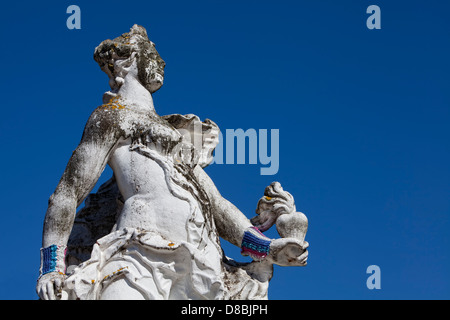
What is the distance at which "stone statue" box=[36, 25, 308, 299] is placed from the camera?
7.91 m

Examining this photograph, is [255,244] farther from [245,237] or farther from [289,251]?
[289,251]

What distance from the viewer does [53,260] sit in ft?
26.2

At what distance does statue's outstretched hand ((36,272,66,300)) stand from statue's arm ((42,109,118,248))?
1.28 feet

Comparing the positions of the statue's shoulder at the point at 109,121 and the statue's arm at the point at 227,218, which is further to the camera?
the statue's arm at the point at 227,218

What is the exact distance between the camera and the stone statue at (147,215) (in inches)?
312

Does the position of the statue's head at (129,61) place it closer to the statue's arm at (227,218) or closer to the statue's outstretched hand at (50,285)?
the statue's arm at (227,218)

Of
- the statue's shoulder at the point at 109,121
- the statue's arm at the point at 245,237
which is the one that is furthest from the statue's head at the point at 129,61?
the statue's arm at the point at 245,237

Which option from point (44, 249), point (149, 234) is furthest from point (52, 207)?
point (149, 234)

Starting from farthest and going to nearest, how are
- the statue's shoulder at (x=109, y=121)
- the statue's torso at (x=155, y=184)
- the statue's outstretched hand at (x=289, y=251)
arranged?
the statue's outstretched hand at (x=289, y=251) < the statue's shoulder at (x=109, y=121) < the statue's torso at (x=155, y=184)

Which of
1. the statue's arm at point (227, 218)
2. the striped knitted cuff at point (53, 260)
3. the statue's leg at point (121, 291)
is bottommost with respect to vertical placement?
the statue's leg at point (121, 291)

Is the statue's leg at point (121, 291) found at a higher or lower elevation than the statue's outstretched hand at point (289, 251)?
lower

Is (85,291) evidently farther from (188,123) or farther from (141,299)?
(188,123)

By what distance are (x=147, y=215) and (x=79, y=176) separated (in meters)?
0.83

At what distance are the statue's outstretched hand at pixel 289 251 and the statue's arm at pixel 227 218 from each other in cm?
41
